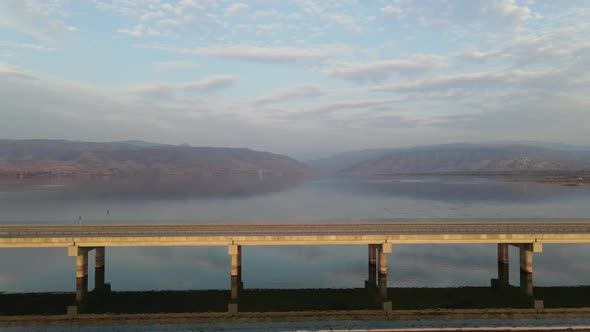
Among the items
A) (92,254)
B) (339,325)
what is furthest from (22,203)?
(339,325)

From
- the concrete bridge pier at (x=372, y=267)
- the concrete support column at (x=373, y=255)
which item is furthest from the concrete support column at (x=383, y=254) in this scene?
the concrete support column at (x=373, y=255)

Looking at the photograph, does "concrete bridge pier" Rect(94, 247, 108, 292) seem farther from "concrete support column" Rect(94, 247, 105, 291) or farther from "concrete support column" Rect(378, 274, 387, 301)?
"concrete support column" Rect(378, 274, 387, 301)

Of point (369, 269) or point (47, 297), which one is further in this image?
point (369, 269)

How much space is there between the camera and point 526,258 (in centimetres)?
4116

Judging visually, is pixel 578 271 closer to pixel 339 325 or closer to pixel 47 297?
pixel 339 325

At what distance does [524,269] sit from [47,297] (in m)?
46.7

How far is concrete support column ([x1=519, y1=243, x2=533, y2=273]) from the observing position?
40.4m

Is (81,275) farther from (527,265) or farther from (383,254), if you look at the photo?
(527,265)

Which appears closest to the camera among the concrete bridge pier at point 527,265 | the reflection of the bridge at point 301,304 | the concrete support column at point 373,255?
the reflection of the bridge at point 301,304

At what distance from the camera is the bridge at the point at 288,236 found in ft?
123

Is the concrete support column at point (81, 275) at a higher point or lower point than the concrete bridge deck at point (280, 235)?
lower

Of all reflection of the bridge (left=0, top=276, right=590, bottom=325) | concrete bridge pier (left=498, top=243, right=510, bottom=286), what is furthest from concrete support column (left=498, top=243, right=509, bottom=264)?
reflection of the bridge (left=0, top=276, right=590, bottom=325)

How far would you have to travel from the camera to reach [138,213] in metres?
91.1

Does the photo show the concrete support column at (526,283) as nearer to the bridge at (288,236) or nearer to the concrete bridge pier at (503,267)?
the bridge at (288,236)
